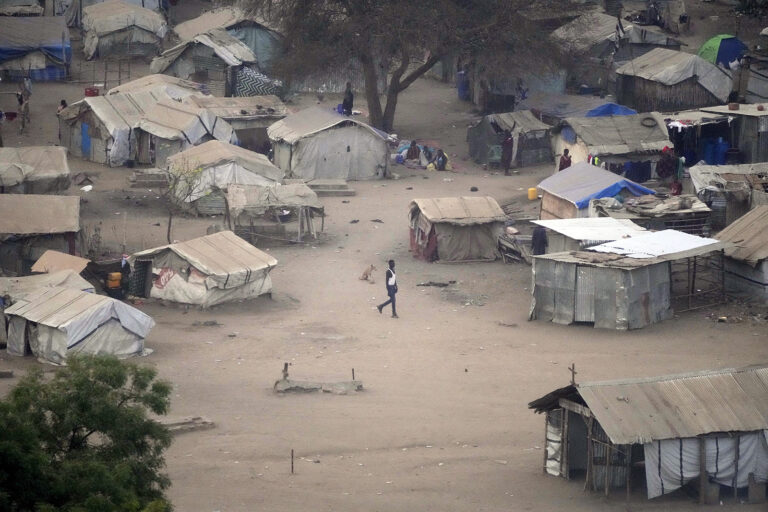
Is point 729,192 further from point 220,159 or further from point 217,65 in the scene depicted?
point 217,65

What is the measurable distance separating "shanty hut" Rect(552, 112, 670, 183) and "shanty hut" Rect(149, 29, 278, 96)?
523 inches

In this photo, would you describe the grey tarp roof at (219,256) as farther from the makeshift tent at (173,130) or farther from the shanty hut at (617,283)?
the makeshift tent at (173,130)

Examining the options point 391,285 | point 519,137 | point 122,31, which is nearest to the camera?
point 391,285

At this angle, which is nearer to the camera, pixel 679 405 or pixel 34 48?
pixel 679 405

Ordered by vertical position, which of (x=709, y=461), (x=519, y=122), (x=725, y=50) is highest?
(x=725, y=50)

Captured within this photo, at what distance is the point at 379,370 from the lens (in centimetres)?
2147

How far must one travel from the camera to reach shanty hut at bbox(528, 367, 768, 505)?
54.9ft

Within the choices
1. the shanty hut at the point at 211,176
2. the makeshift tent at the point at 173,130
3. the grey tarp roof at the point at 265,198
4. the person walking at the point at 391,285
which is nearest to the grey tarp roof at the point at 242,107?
the makeshift tent at the point at 173,130

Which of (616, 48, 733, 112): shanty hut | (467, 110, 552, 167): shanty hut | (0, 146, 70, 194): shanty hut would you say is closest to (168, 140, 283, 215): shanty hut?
(0, 146, 70, 194): shanty hut

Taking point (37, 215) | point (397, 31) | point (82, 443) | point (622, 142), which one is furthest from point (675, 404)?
point (397, 31)

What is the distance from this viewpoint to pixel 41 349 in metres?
21.3

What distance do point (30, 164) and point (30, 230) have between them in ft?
18.0

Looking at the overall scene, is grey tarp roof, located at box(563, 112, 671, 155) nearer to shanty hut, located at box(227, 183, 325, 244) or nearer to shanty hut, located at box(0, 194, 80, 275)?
shanty hut, located at box(227, 183, 325, 244)

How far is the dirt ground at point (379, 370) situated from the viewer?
1694 centimetres
